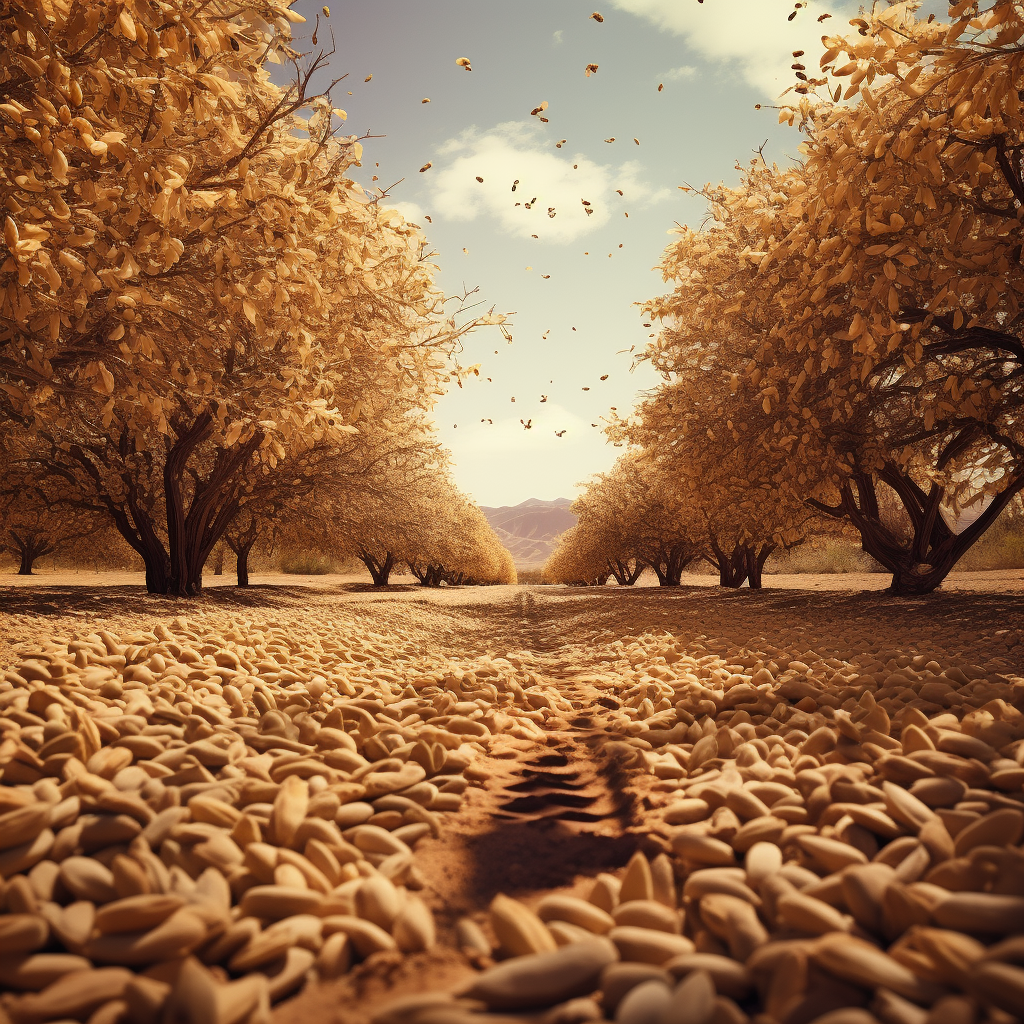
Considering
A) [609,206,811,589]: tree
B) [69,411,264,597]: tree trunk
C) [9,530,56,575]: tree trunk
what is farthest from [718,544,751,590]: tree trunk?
[9,530,56,575]: tree trunk

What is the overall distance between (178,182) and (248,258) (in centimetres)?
142

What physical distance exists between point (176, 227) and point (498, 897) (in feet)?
14.3

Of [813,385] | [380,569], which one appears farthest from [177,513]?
[380,569]

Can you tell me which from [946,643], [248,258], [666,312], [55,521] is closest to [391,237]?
[248,258]

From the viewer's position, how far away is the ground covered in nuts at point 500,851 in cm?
101

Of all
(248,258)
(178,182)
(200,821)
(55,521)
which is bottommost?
(200,821)

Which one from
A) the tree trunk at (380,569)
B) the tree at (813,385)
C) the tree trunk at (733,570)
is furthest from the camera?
the tree trunk at (380,569)

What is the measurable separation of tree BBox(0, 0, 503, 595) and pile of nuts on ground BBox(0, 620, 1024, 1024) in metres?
2.34

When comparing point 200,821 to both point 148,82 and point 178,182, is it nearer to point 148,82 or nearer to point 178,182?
point 178,182

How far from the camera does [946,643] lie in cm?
438

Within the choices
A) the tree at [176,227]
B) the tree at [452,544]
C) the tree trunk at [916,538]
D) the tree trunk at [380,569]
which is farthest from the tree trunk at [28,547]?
the tree trunk at [916,538]

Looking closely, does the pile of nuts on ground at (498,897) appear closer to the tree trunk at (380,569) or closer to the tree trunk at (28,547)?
the tree trunk at (380,569)

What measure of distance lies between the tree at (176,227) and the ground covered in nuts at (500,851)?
2.19 metres

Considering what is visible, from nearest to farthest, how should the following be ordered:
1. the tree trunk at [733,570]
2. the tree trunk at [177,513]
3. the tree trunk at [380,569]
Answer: the tree trunk at [177,513], the tree trunk at [733,570], the tree trunk at [380,569]
